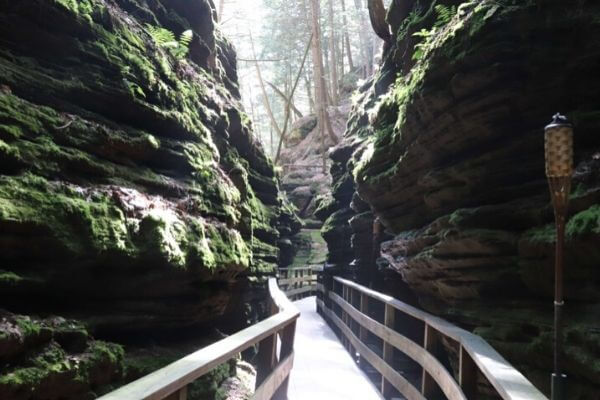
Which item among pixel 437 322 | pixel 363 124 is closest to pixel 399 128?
pixel 437 322

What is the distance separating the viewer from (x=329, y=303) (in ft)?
46.8

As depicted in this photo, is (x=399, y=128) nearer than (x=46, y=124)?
No

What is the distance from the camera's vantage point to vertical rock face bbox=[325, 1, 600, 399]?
4098 mm

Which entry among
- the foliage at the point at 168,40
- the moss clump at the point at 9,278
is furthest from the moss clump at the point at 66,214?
the foliage at the point at 168,40

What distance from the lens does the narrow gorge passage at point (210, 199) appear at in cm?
333

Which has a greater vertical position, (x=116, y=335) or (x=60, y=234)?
(x=60, y=234)

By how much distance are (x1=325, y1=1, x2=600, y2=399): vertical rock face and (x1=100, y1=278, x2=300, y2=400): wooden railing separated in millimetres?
2183

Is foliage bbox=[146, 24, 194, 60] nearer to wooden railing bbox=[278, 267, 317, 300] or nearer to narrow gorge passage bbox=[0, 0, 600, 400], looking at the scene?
narrow gorge passage bbox=[0, 0, 600, 400]

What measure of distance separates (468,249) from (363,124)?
879 centimetres

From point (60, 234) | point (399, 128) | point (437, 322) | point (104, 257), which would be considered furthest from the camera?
point (399, 128)

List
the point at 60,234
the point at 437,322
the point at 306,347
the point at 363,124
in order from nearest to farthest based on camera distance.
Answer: the point at 60,234 → the point at 437,322 → the point at 306,347 → the point at 363,124

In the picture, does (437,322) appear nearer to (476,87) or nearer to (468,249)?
(468,249)

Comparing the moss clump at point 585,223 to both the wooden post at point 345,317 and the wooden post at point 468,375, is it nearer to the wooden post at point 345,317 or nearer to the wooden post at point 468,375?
the wooden post at point 468,375

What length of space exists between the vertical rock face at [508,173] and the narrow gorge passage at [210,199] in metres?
0.02
